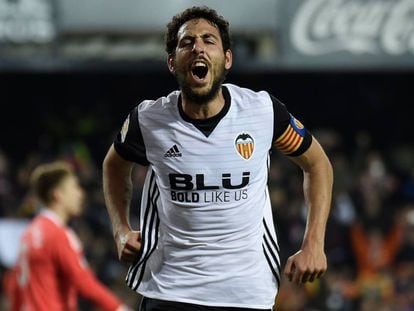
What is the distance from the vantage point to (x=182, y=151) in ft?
13.6

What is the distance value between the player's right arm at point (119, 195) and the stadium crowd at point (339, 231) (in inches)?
202

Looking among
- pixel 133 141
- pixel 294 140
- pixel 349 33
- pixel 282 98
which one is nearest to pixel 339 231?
pixel 349 33

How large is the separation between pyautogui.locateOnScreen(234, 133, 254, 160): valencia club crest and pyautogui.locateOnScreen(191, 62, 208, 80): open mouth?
26cm

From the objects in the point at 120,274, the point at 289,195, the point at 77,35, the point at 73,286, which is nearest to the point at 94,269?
the point at 120,274

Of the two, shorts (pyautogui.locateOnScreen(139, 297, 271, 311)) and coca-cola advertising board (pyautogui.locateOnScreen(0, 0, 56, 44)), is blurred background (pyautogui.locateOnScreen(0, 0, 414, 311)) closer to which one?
coca-cola advertising board (pyautogui.locateOnScreen(0, 0, 56, 44))

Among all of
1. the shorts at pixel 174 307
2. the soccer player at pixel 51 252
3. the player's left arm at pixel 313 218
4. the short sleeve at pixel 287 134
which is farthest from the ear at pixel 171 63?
the soccer player at pixel 51 252

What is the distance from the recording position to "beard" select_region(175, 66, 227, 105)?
13.4ft

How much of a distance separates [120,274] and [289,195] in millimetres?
1888

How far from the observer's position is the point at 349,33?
1216 centimetres

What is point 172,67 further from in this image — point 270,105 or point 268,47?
point 268,47

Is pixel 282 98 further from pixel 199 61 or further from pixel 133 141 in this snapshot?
pixel 199 61

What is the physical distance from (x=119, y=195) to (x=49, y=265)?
1.97m

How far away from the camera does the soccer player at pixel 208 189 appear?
Result: 13.5 feet

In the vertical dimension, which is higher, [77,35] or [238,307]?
[77,35]
